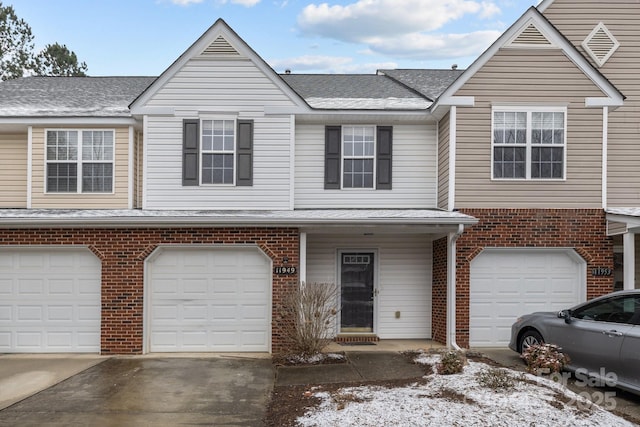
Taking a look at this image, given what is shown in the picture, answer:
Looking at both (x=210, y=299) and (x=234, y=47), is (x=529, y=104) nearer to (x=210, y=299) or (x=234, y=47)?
(x=234, y=47)

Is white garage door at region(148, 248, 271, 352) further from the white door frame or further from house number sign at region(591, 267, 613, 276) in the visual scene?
house number sign at region(591, 267, 613, 276)

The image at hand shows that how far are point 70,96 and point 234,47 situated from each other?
4.89m

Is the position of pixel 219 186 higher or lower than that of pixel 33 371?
higher

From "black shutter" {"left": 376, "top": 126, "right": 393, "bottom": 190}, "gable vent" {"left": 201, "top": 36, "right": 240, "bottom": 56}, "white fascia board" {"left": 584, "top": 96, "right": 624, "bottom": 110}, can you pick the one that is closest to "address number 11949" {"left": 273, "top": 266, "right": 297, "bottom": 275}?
"black shutter" {"left": 376, "top": 126, "right": 393, "bottom": 190}

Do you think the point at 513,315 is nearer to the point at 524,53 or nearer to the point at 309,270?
the point at 309,270

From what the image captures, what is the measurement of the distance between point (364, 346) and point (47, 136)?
848 centimetres

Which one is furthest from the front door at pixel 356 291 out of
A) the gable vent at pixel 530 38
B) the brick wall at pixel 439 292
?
the gable vent at pixel 530 38

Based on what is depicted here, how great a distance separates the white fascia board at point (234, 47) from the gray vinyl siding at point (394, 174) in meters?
1.10

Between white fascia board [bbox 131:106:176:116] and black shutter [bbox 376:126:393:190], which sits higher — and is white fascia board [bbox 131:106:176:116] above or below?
above

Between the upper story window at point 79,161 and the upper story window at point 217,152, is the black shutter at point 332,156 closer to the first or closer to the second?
the upper story window at point 217,152

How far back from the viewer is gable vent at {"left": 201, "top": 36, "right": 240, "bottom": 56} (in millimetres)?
11969

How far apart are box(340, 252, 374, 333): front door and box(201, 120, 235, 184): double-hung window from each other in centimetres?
330

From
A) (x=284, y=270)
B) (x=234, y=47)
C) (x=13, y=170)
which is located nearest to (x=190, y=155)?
(x=234, y=47)

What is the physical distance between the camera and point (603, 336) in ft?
25.5
